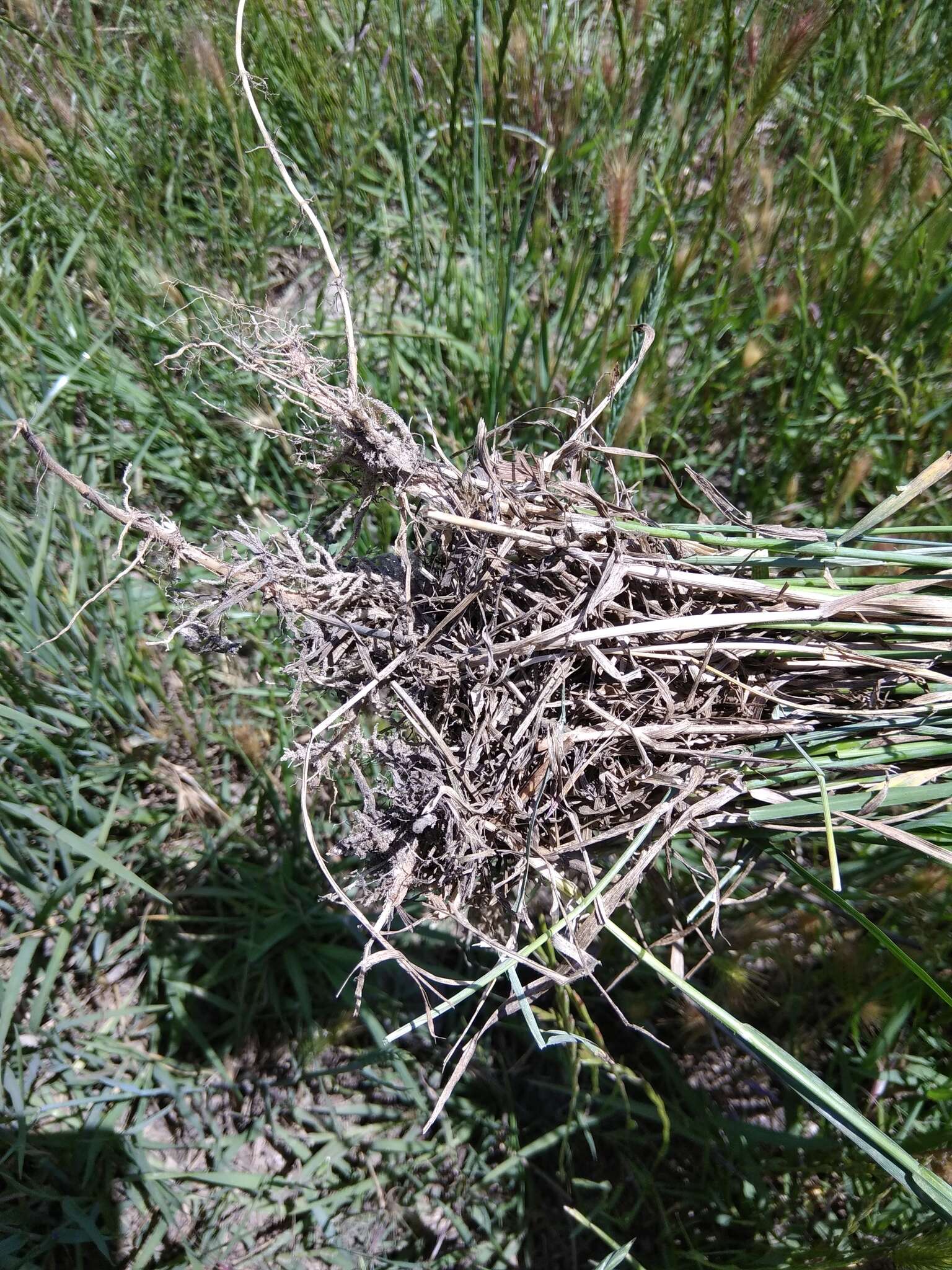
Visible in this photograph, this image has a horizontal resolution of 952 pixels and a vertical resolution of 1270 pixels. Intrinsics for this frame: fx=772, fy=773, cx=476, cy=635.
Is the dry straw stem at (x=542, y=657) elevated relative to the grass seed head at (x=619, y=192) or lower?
lower

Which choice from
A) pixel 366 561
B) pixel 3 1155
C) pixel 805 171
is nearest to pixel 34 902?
pixel 3 1155

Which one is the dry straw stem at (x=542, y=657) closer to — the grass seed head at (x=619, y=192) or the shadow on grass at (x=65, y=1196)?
the grass seed head at (x=619, y=192)

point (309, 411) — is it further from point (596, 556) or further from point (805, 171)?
point (805, 171)

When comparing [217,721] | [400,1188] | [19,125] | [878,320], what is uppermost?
[19,125]

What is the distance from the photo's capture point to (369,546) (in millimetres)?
979

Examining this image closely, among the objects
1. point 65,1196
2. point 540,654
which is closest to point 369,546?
point 540,654

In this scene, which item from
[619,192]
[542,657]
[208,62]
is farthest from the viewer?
[208,62]

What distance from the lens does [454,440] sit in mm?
1459

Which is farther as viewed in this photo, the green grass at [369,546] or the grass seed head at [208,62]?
the grass seed head at [208,62]

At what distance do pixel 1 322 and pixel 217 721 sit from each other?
899 mm

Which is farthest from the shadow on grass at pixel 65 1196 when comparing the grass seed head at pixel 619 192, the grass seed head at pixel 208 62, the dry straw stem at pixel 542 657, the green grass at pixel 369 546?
the grass seed head at pixel 208 62

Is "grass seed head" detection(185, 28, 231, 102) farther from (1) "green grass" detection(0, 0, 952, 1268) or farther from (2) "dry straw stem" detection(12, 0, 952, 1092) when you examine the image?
(2) "dry straw stem" detection(12, 0, 952, 1092)

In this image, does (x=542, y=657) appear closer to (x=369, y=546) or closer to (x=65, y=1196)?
(x=369, y=546)

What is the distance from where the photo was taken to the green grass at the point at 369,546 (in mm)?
1176
